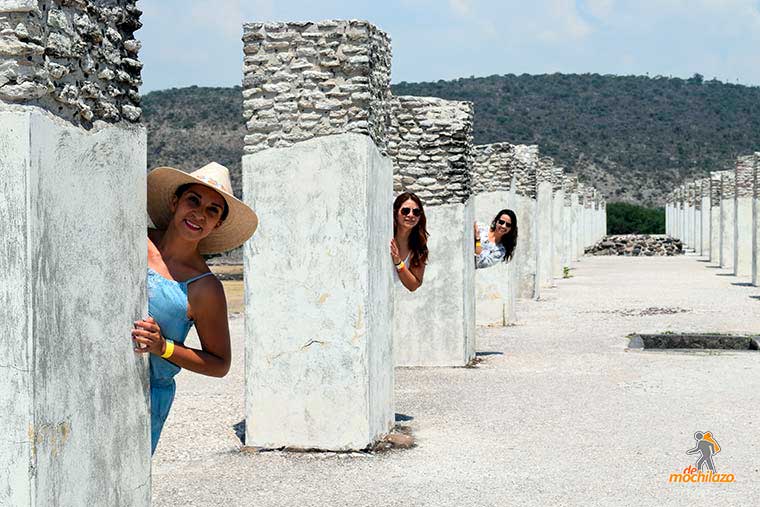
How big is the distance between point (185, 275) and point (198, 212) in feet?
0.83

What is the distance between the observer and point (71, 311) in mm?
3568

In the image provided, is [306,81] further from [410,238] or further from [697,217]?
[697,217]

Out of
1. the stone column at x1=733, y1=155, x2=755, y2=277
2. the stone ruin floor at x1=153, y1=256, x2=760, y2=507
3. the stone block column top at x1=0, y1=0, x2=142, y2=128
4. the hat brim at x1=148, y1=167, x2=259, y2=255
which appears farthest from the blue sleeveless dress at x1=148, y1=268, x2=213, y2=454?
the stone column at x1=733, y1=155, x2=755, y2=277

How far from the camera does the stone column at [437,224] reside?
1244cm

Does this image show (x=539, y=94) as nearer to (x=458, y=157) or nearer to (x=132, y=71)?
(x=458, y=157)

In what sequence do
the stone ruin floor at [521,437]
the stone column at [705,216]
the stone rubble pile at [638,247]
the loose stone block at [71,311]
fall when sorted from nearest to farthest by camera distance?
the loose stone block at [71,311] < the stone ruin floor at [521,437] < the stone column at [705,216] < the stone rubble pile at [638,247]

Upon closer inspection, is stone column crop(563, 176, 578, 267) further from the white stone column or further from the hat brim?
the hat brim

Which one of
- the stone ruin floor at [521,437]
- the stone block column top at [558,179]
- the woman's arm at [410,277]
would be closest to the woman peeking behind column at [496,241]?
the stone ruin floor at [521,437]

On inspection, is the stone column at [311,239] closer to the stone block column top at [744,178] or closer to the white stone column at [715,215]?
the stone block column top at [744,178]

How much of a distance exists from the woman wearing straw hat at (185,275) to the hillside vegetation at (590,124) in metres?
56.5

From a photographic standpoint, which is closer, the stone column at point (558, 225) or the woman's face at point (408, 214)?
the woman's face at point (408, 214)

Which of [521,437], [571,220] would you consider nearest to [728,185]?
[571,220]

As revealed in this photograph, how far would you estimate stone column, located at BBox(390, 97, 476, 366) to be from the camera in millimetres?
12438

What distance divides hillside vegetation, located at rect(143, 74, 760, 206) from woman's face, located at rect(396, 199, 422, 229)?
5153cm
